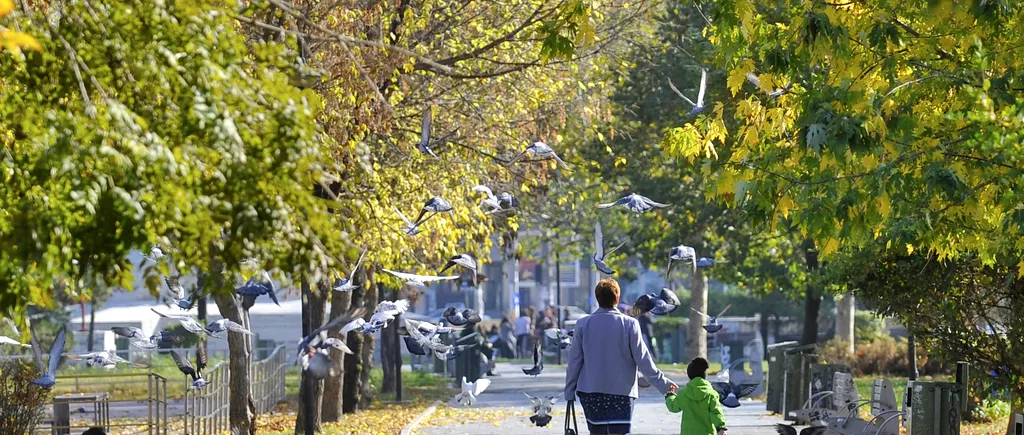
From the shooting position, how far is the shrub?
14.6 metres

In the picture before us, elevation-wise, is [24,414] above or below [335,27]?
below

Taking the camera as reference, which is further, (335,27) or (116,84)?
(335,27)

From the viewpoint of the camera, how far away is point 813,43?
9.87m

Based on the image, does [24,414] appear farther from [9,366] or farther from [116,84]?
[116,84]

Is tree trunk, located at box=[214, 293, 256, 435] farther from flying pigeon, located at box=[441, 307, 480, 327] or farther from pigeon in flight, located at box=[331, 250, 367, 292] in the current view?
flying pigeon, located at box=[441, 307, 480, 327]

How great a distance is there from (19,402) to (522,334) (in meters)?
32.7

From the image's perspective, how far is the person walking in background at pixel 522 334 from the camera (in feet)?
151

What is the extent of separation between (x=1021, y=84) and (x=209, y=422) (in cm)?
1010

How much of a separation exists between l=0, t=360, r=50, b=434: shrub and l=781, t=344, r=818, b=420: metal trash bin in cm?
910

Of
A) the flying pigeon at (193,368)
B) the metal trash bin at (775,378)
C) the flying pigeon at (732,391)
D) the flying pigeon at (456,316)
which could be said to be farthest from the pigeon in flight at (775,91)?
the metal trash bin at (775,378)

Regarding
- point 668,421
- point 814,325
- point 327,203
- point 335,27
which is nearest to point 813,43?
point 327,203

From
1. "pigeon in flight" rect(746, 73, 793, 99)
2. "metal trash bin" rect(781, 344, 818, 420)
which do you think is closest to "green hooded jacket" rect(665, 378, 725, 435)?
"pigeon in flight" rect(746, 73, 793, 99)

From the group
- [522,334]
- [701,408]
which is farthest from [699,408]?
[522,334]

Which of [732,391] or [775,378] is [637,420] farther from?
[732,391]
